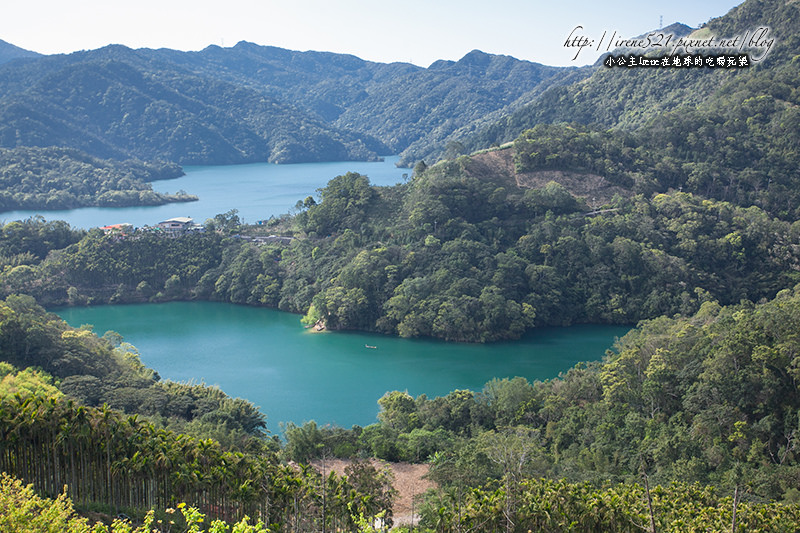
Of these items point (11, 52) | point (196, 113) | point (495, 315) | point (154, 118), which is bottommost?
point (495, 315)

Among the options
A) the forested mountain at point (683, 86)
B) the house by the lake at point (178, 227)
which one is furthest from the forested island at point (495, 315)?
the house by the lake at point (178, 227)

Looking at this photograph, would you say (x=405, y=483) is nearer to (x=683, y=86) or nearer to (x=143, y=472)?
(x=143, y=472)

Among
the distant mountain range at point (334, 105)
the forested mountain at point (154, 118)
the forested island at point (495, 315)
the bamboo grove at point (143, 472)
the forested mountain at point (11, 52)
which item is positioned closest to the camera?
the bamboo grove at point (143, 472)

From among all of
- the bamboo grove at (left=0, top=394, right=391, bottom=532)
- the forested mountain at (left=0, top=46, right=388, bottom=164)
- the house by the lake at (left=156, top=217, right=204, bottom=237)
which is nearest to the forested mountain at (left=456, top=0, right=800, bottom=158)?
the house by the lake at (left=156, top=217, right=204, bottom=237)

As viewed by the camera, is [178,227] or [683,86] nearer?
[178,227]

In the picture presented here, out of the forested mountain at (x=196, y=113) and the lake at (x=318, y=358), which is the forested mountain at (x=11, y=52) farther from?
the lake at (x=318, y=358)

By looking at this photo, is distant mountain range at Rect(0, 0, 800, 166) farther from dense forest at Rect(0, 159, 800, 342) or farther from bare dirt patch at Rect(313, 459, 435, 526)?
Answer: bare dirt patch at Rect(313, 459, 435, 526)

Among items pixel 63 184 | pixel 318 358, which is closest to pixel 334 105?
pixel 63 184
